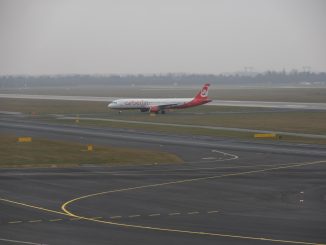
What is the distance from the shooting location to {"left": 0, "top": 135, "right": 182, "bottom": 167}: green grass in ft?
221

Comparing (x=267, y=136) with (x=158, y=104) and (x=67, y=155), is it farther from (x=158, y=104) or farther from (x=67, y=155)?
(x=158, y=104)

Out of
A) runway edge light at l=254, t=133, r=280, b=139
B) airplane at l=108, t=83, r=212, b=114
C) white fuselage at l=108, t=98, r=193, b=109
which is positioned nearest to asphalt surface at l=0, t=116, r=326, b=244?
runway edge light at l=254, t=133, r=280, b=139

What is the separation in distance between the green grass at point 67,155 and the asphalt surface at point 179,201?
3191mm

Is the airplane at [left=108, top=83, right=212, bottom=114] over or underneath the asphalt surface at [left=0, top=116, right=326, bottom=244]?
over

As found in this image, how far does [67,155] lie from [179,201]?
28.9 m

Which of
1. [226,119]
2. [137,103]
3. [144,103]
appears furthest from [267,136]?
[137,103]

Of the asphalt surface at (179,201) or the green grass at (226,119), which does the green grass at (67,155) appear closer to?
the asphalt surface at (179,201)

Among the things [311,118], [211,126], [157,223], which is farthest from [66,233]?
[311,118]

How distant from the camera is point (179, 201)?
45719mm

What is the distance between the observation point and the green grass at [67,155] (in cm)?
6744

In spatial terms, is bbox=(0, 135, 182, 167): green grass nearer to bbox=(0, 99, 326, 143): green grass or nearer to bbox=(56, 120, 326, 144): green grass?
bbox=(56, 120, 326, 144): green grass

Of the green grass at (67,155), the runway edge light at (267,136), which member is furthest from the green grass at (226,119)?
the green grass at (67,155)

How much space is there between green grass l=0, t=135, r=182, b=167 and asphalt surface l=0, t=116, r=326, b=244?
126 inches

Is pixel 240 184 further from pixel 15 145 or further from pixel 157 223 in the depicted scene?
pixel 15 145
